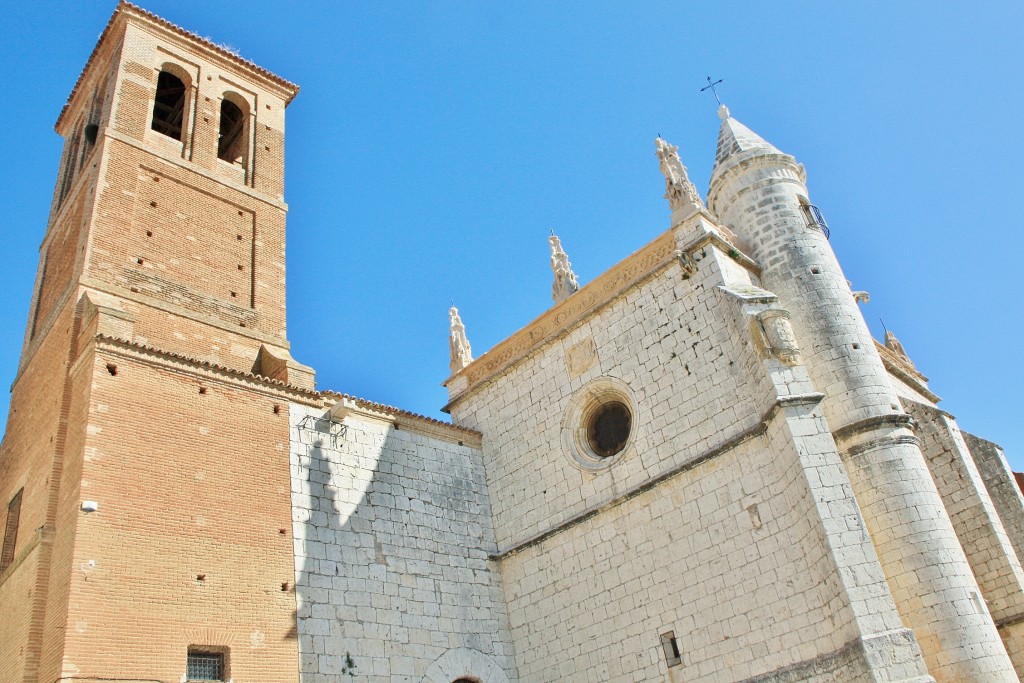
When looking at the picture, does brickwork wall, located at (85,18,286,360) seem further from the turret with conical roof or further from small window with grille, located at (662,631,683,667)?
the turret with conical roof

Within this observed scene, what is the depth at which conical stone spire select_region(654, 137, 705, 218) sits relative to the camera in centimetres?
1311

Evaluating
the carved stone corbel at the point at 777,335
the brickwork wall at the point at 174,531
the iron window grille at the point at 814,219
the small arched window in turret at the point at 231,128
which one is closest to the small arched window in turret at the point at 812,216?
the iron window grille at the point at 814,219

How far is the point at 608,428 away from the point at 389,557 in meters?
4.18

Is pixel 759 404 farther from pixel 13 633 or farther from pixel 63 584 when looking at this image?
pixel 13 633

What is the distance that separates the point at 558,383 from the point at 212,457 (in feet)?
19.8

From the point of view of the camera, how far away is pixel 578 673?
39.3ft

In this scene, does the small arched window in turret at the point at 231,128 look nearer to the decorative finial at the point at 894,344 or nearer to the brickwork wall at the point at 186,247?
the brickwork wall at the point at 186,247

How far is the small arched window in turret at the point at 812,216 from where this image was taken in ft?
43.0

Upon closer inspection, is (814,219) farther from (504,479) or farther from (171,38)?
(171,38)

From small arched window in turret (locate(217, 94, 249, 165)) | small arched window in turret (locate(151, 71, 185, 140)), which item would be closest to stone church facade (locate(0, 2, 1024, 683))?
small arched window in turret (locate(151, 71, 185, 140))

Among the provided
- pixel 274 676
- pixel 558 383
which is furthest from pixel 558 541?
pixel 274 676

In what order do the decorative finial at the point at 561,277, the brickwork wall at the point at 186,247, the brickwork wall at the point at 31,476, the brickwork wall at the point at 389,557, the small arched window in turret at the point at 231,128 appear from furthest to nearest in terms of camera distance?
the small arched window in turret at the point at 231,128 → the decorative finial at the point at 561,277 → the brickwork wall at the point at 186,247 → the brickwork wall at the point at 389,557 → the brickwork wall at the point at 31,476

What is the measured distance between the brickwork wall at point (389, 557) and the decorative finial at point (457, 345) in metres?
2.44

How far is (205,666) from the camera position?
930cm
